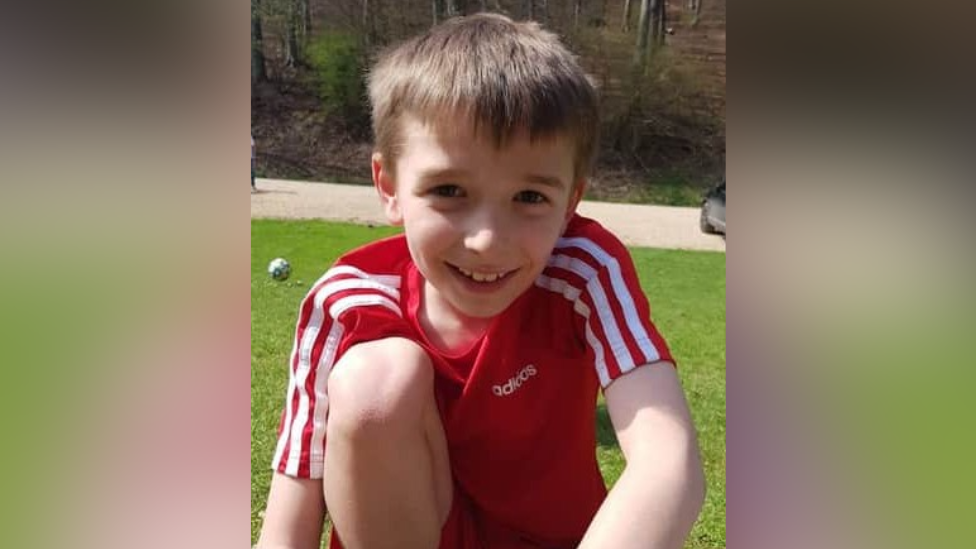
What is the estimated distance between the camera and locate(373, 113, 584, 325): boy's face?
1.08m

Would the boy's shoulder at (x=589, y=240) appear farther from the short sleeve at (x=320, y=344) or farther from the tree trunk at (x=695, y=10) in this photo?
the tree trunk at (x=695, y=10)

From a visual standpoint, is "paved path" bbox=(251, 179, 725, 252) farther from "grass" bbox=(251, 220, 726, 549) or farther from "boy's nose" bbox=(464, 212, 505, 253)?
"boy's nose" bbox=(464, 212, 505, 253)

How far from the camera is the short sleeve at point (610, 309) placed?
111cm

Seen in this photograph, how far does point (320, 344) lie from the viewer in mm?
1229

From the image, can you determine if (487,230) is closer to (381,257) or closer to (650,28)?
(381,257)

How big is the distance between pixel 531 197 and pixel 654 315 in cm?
352

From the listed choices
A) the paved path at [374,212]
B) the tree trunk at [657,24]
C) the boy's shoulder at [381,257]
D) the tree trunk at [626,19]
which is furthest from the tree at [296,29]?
the boy's shoulder at [381,257]

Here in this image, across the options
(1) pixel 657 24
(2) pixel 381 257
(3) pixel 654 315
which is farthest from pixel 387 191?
(1) pixel 657 24

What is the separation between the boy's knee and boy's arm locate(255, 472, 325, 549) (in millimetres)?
127

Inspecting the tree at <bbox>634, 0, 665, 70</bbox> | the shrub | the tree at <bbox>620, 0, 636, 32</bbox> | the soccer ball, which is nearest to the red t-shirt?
the soccer ball

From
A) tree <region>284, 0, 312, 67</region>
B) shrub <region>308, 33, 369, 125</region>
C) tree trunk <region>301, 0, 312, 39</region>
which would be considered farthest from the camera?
tree trunk <region>301, 0, 312, 39</region>

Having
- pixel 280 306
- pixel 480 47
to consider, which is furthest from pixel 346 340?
pixel 280 306
